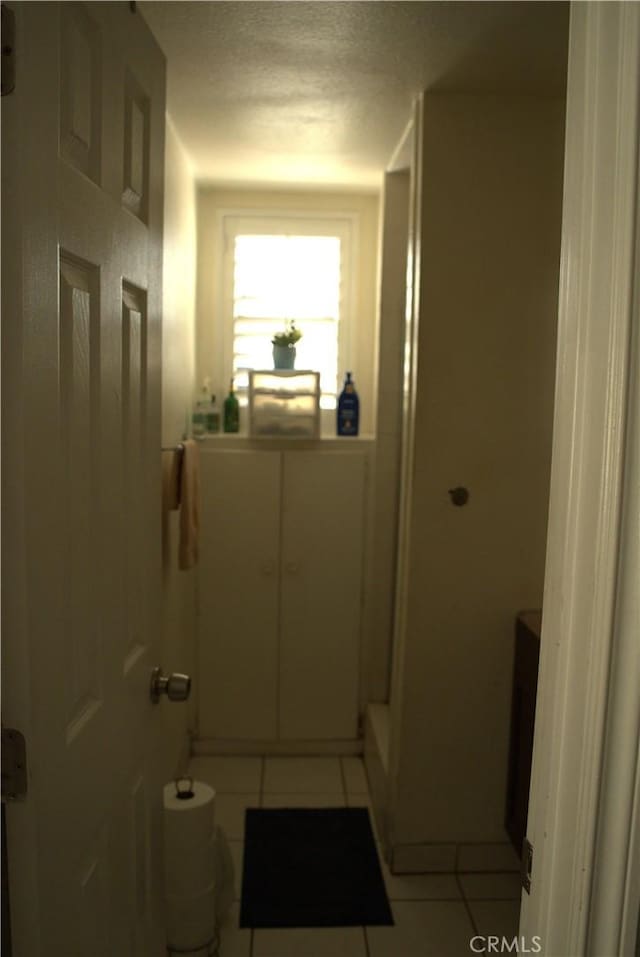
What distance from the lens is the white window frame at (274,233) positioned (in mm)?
3691

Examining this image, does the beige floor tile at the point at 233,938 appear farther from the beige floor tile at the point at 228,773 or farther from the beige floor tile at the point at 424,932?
the beige floor tile at the point at 228,773

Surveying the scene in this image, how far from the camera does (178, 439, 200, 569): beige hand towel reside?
8.80ft

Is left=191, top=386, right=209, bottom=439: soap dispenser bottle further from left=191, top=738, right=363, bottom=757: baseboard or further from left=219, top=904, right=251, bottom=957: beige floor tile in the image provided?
left=219, top=904, right=251, bottom=957: beige floor tile

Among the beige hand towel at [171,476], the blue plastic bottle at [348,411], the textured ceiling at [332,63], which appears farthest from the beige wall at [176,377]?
the blue plastic bottle at [348,411]

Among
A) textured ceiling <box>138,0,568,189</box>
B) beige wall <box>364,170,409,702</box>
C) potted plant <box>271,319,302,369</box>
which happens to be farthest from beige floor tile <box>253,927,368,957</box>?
textured ceiling <box>138,0,568,189</box>

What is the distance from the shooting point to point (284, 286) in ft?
12.2

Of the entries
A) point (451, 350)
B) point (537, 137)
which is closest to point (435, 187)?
point (537, 137)

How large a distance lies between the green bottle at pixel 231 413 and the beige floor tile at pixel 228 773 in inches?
58.5

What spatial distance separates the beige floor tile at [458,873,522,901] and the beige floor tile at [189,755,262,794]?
98 cm

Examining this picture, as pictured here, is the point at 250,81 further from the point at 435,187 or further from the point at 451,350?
the point at 451,350

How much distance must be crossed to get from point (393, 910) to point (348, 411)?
2.00m

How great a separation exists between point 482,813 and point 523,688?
0.53 meters

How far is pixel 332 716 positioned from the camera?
143 inches

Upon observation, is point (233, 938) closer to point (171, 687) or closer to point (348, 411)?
point (171, 687)
